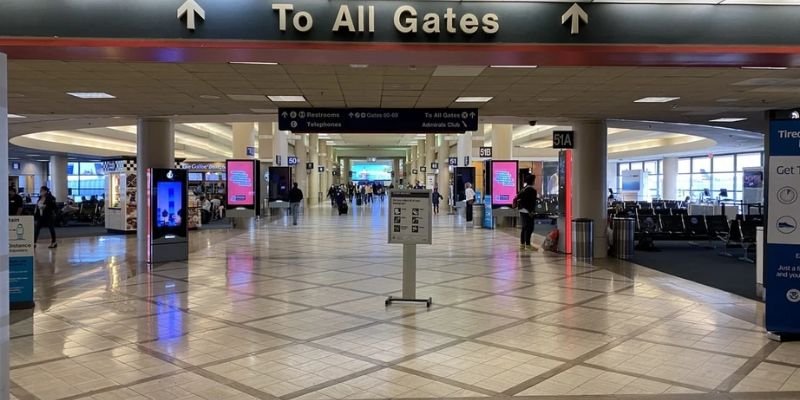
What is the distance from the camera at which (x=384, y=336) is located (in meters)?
6.43

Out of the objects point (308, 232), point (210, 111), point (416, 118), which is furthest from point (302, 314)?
point (308, 232)

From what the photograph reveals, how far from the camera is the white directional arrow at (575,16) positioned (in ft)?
17.5

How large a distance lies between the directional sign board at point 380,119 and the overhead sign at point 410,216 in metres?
3.84

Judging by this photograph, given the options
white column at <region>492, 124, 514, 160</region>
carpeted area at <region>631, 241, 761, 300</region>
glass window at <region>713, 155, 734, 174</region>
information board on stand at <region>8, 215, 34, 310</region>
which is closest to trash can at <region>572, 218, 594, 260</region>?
carpeted area at <region>631, 241, 761, 300</region>

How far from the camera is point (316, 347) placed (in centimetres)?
601

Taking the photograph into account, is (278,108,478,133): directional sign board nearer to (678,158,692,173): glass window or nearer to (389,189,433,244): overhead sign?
(389,189,433,244): overhead sign

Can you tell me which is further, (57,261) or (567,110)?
(57,261)

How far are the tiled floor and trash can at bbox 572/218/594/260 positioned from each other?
164 centimetres

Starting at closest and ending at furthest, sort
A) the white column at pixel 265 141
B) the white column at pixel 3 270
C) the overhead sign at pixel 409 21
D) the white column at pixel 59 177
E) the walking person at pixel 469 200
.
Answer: the white column at pixel 3 270
the overhead sign at pixel 409 21
the walking person at pixel 469 200
the white column at pixel 265 141
the white column at pixel 59 177

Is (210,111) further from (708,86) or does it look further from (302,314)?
(708,86)

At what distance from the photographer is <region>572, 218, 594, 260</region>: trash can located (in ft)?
43.6

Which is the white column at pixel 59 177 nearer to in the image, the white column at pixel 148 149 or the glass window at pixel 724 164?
the white column at pixel 148 149

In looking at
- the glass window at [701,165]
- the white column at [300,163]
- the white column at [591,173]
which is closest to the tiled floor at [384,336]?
the white column at [591,173]

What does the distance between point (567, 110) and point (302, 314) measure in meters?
7.16
